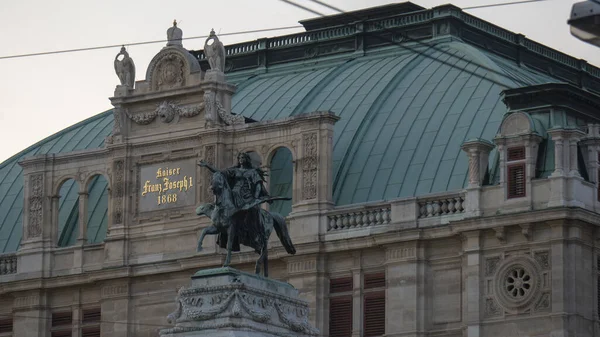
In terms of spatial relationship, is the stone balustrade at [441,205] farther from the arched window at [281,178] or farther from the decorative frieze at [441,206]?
the arched window at [281,178]

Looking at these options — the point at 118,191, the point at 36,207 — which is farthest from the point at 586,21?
the point at 36,207

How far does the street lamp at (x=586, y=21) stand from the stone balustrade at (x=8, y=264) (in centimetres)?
5262

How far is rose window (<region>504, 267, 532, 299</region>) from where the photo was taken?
69.4m

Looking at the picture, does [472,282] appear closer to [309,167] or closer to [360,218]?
[360,218]

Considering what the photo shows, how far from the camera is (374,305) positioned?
73.5 metres

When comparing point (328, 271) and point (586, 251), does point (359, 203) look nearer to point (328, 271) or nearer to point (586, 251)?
point (328, 271)

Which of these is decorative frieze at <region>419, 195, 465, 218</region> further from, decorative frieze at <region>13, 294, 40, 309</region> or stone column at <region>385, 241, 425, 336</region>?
decorative frieze at <region>13, 294, 40, 309</region>

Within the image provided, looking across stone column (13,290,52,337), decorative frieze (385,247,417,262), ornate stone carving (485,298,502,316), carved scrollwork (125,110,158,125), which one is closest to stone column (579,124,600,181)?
ornate stone carving (485,298,502,316)

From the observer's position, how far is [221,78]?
259 ft

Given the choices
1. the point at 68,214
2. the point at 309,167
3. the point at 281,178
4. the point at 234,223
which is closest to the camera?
the point at 234,223

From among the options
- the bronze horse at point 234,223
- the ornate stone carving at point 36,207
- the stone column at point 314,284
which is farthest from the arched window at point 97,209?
the bronze horse at point 234,223

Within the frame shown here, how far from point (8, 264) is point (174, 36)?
12008 mm

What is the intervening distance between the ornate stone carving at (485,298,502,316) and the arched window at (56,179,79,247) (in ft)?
68.7

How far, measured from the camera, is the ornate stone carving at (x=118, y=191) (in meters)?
80.8
